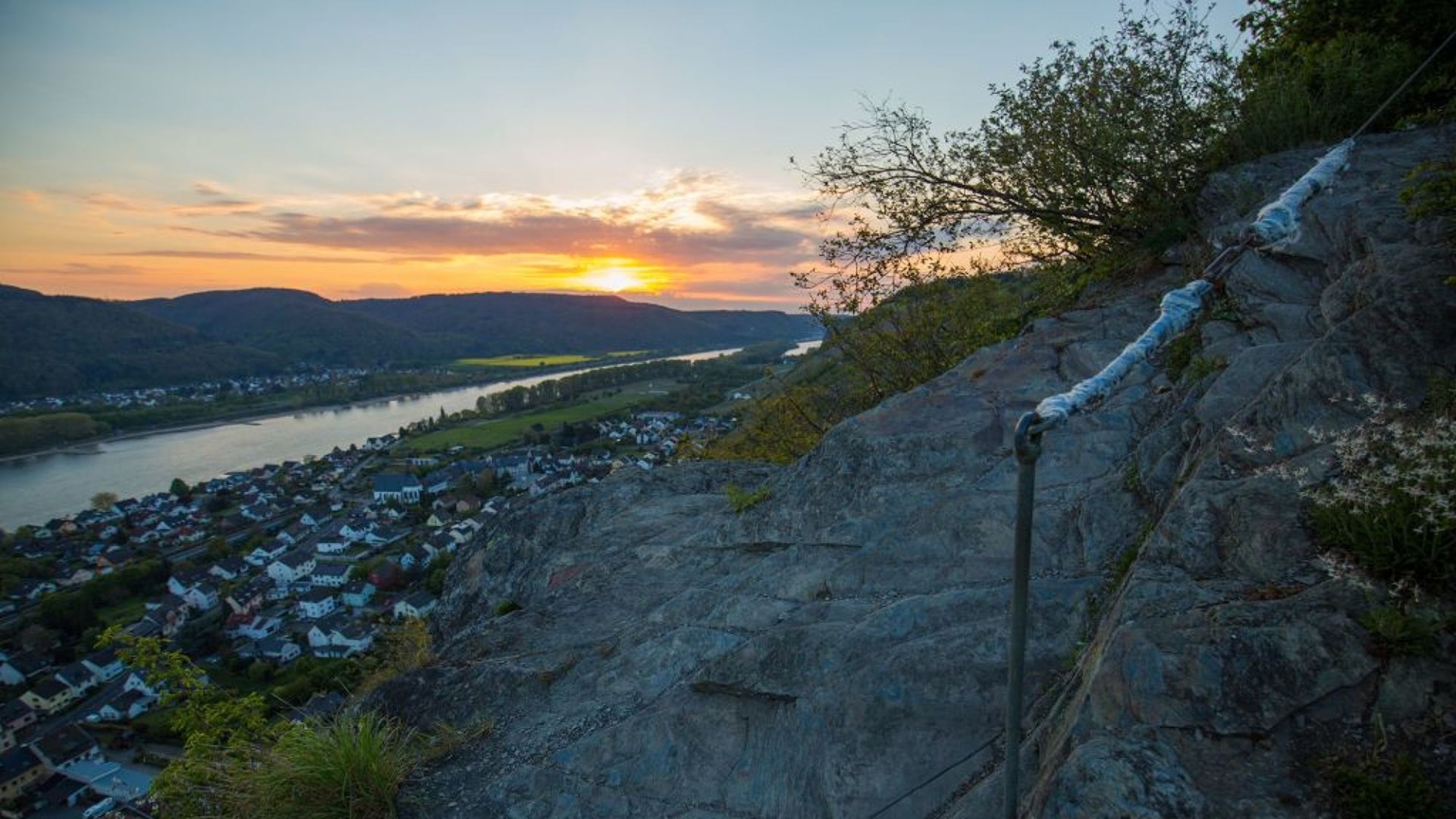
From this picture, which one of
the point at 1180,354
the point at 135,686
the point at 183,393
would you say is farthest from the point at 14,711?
the point at 183,393

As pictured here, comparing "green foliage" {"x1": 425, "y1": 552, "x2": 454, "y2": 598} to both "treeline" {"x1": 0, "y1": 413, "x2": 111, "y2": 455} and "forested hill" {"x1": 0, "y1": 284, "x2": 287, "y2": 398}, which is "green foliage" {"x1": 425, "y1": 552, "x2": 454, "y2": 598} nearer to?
"treeline" {"x1": 0, "y1": 413, "x2": 111, "y2": 455}

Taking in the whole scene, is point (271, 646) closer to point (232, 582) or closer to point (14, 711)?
point (14, 711)

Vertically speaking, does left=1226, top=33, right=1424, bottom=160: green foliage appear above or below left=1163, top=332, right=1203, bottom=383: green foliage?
above

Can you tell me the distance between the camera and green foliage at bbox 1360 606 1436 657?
2.73 m

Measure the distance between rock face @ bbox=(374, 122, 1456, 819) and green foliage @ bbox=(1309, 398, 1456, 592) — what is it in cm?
19

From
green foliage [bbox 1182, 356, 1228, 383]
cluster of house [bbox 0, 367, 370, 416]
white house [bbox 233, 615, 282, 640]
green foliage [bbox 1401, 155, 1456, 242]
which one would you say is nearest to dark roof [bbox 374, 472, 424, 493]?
white house [bbox 233, 615, 282, 640]

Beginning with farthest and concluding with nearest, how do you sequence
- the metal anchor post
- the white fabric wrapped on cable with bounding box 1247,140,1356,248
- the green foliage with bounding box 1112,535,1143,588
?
the green foliage with bounding box 1112,535,1143,588
the white fabric wrapped on cable with bounding box 1247,140,1356,248
the metal anchor post

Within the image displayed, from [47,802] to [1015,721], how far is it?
47.2 meters

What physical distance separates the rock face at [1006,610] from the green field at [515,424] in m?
97.1

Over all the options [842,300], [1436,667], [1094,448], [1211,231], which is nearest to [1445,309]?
[1436,667]

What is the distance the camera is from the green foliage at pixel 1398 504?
9.32 feet

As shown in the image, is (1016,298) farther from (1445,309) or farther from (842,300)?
(1445,309)

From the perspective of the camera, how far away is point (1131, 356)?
2719 mm

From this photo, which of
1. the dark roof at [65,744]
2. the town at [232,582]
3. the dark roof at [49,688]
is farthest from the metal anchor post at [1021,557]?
the dark roof at [49,688]
